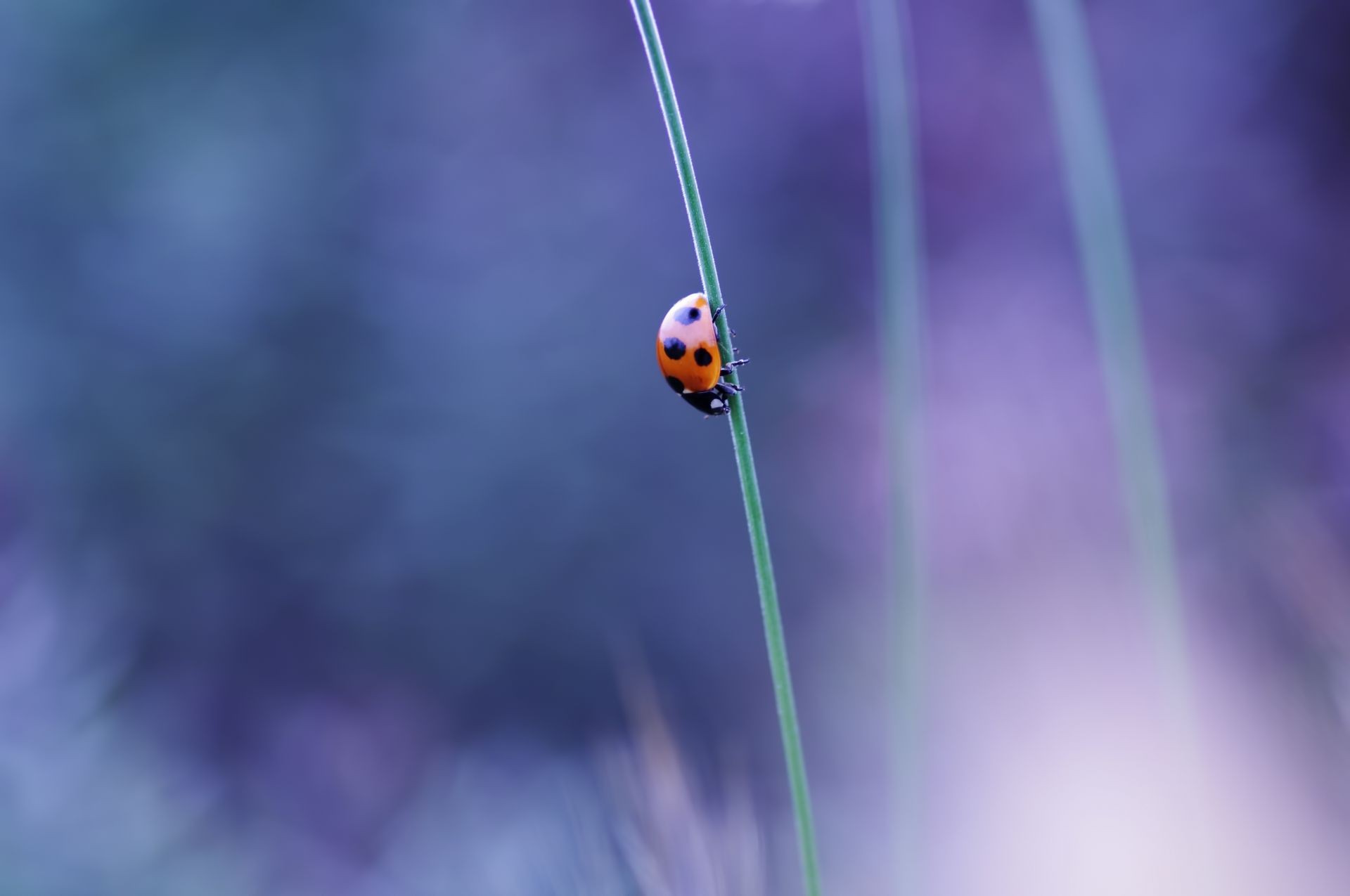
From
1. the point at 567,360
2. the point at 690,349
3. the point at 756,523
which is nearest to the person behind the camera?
the point at 756,523

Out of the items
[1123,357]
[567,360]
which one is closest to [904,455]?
[1123,357]

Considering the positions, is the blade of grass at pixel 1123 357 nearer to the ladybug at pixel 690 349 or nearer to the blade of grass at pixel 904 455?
the blade of grass at pixel 904 455

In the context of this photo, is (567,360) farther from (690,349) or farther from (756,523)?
(756,523)

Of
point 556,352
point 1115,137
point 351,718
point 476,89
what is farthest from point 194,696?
point 1115,137

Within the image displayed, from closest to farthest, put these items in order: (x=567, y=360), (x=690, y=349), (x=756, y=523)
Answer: (x=756, y=523)
(x=690, y=349)
(x=567, y=360)

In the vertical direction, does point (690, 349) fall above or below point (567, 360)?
above

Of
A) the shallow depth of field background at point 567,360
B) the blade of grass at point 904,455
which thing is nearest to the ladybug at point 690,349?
the blade of grass at point 904,455
